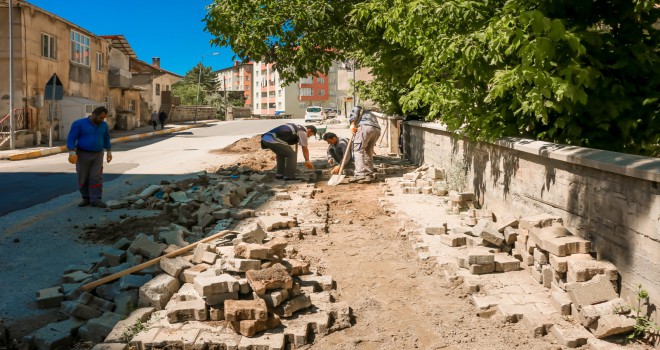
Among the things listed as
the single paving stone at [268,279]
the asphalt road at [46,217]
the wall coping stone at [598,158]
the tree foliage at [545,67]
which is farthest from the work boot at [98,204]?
the wall coping stone at [598,158]

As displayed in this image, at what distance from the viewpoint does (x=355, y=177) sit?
41.8 ft

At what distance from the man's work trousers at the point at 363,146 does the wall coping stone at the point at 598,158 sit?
5434 millimetres

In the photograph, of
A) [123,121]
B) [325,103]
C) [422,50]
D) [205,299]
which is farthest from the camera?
[325,103]

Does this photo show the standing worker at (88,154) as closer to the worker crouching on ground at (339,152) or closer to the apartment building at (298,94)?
the worker crouching on ground at (339,152)

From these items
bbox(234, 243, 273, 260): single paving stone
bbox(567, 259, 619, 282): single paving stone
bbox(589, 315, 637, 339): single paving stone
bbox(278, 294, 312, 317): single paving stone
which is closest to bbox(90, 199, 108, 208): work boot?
bbox(234, 243, 273, 260): single paving stone

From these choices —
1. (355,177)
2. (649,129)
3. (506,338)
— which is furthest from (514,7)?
(355,177)

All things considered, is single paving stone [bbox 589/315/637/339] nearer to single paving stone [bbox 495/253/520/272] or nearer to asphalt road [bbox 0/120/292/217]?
single paving stone [bbox 495/253/520/272]

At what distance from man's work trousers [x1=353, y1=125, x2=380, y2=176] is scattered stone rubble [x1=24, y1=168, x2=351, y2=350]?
6.47m

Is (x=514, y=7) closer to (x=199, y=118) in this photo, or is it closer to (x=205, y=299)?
(x=205, y=299)

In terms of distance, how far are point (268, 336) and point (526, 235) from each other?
2866 mm

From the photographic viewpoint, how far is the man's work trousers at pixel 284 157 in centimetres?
1271

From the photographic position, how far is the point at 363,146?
12.7 m

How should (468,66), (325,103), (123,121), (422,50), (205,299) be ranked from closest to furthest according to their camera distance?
(205,299) < (468,66) < (422,50) < (123,121) < (325,103)

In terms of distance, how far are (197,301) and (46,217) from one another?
5139mm
